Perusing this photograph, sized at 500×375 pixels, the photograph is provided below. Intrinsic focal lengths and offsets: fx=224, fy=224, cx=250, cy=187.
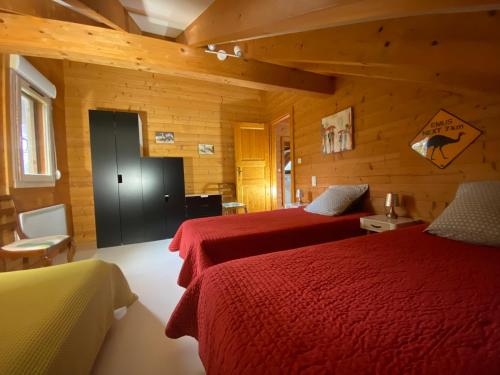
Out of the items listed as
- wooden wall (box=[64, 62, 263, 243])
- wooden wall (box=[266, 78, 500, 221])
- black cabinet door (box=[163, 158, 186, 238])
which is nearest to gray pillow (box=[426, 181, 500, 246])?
wooden wall (box=[266, 78, 500, 221])

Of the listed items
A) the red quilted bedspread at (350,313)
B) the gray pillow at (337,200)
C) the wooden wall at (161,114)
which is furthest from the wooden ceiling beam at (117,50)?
the red quilted bedspread at (350,313)

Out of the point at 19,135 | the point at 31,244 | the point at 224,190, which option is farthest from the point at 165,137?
the point at 31,244

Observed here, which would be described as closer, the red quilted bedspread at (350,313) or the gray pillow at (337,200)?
the red quilted bedspread at (350,313)

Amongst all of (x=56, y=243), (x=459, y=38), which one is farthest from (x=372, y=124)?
(x=56, y=243)

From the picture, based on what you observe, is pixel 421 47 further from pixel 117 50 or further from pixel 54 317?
pixel 117 50

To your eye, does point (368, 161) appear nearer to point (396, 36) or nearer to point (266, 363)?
point (396, 36)

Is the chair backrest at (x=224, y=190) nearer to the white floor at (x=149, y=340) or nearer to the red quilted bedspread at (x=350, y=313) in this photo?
the white floor at (x=149, y=340)

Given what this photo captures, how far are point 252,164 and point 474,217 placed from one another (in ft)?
12.1

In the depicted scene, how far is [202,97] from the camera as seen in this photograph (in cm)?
454

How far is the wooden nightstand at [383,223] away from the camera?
202 cm

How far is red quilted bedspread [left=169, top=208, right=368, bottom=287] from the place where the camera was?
1.74 meters

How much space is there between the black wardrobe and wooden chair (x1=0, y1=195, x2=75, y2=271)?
112 cm

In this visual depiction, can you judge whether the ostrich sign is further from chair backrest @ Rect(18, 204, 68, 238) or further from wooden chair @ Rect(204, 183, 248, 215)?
chair backrest @ Rect(18, 204, 68, 238)

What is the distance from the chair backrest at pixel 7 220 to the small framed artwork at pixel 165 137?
7.52ft
